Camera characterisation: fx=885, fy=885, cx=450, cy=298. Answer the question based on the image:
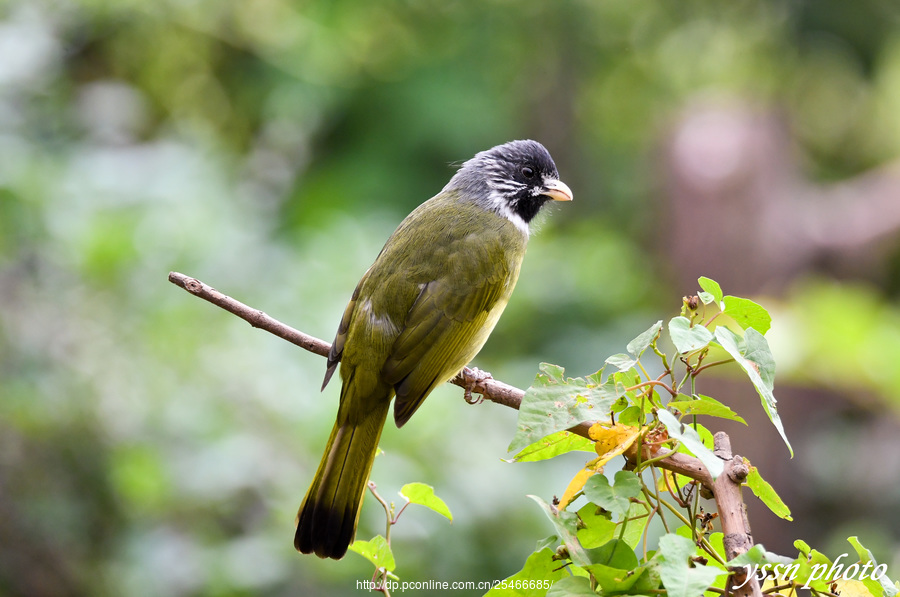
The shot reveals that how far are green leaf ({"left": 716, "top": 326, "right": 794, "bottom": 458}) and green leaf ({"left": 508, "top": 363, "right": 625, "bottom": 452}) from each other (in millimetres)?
168

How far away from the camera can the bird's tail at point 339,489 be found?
7.04 ft

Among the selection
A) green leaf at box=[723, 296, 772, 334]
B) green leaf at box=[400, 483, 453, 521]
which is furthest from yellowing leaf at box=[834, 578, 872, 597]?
green leaf at box=[400, 483, 453, 521]

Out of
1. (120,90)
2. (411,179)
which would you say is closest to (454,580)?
(120,90)

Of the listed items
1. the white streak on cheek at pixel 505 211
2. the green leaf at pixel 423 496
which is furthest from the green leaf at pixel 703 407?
the white streak on cheek at pixel 505 211

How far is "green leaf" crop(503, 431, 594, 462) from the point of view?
134cm

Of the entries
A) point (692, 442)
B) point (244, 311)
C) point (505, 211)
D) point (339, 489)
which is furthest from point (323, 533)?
point (505, 211)

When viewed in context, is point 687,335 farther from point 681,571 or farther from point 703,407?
point 681,571

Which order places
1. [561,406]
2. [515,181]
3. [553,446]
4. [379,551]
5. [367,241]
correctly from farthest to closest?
[367,241], [515,181], [379,551], [553,446], [561,406]

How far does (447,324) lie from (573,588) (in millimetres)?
1599

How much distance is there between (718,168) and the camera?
6.14m

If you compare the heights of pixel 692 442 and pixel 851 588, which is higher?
pixel 692 442

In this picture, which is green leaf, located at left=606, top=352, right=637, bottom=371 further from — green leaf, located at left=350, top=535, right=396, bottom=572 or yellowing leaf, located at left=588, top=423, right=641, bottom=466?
green leaf, located at left=350, top=535, right=396, bottom=572

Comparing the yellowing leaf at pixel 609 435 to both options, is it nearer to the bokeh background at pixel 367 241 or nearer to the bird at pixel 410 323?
the bird at pixel 410 323

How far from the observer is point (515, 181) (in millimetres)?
3365
